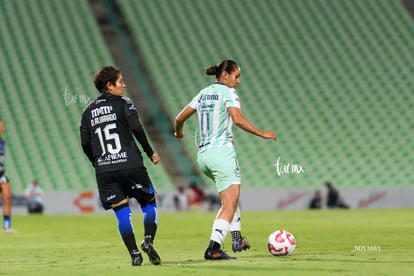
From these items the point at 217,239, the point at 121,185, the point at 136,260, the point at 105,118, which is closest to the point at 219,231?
the point at 217,239

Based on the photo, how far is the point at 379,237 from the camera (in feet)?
41.3

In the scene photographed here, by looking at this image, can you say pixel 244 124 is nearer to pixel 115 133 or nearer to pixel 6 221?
pixel 115 133

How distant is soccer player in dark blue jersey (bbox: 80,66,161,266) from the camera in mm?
8336

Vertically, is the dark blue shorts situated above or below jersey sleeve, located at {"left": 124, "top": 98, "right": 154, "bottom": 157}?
below

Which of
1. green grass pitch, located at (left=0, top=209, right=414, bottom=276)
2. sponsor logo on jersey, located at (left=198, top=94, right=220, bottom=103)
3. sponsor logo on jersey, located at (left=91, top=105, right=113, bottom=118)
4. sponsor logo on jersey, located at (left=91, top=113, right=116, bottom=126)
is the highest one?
sponsor logo on jersey, located at (left=198, top=94, right=220, bottom=103)

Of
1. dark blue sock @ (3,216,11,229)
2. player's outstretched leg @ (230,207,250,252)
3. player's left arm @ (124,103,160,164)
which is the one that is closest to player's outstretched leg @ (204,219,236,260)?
player's left arm @ (124,103,160,164)

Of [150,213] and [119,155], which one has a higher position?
[119,155]

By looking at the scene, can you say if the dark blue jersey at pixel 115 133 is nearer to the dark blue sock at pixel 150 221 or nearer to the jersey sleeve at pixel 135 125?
the jersey sleeve at pixel 135 125

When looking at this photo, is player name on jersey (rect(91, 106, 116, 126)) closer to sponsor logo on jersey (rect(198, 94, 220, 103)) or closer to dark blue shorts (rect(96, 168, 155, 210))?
dark blue shorts (rect(96, 168, 155, 210))

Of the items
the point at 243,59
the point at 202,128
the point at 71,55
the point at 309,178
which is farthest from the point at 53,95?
the point at 202,128

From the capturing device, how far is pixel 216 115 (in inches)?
349

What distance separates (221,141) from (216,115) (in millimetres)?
270

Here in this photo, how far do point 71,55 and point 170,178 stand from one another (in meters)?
5.89

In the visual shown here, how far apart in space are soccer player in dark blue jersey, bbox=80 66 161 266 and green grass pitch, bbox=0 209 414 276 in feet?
1.33
